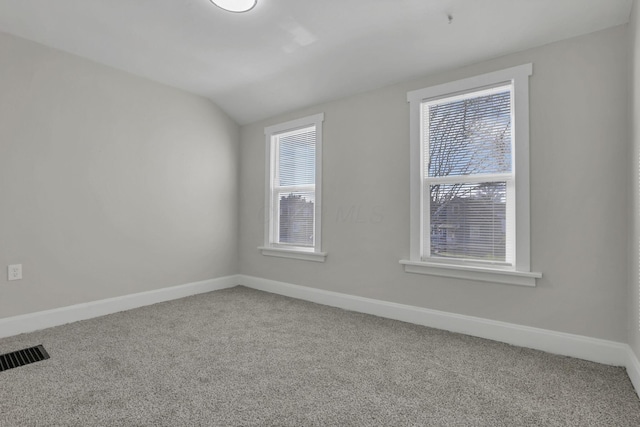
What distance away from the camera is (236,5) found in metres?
2.26

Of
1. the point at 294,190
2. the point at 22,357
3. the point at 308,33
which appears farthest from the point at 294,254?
the point at 22,357

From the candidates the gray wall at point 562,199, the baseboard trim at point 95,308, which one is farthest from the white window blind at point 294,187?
the baseboard trim at point 95,308

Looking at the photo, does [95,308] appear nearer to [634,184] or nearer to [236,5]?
[236,5]

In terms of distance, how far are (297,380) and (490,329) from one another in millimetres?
1575

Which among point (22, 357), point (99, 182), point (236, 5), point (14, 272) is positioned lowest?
point (22, 357)

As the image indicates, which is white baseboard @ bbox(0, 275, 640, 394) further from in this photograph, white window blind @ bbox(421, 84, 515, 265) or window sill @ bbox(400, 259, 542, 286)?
white window blind @ bbox(421, 84, 515, 265)

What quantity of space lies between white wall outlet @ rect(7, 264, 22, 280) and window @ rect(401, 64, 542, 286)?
3.23 m

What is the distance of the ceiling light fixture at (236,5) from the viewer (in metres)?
2.22

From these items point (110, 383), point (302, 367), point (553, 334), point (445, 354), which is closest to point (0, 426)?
point (110, 383)

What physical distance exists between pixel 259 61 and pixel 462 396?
308 centimetres

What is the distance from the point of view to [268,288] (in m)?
4.03

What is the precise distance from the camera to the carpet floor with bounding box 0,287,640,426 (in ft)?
5.04

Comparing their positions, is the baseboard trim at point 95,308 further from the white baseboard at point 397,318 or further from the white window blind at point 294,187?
the white window blind at point 294,187

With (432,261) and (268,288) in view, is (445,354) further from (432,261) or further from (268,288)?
(268,288)
